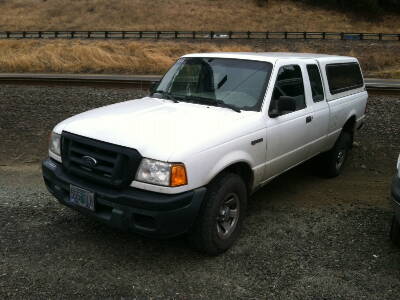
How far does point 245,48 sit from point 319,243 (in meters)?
26.6

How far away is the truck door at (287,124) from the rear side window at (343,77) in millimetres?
759

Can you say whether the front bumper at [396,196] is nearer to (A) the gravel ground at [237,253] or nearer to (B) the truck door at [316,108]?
(A) the gravel ground at [237,253]

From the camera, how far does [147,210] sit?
3428 millimetres

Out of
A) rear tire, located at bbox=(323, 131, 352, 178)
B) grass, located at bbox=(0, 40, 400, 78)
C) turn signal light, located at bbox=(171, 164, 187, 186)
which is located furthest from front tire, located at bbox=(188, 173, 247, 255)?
grass, located at bbox=(0, 40, 400, 78)

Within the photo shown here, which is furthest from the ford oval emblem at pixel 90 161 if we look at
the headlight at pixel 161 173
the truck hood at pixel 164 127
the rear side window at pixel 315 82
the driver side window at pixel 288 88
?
the rear side window at pixel 315 82

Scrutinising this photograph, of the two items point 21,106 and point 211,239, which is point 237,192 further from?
point 21,106

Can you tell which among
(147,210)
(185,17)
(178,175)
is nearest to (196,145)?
(178,175)

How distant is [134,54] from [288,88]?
74.7 ft

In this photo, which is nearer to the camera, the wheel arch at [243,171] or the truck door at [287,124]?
the wheel arch at [243,171]

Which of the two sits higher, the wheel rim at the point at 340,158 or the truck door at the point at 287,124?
the truck door at the point at 287,124

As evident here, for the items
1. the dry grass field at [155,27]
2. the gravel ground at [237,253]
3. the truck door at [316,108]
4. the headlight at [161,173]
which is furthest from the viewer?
the dry grass field at [155,27]

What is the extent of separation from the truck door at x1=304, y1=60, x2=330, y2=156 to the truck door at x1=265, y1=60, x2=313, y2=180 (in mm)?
102

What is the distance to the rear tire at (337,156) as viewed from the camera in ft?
20.1

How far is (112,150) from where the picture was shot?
140 inches
